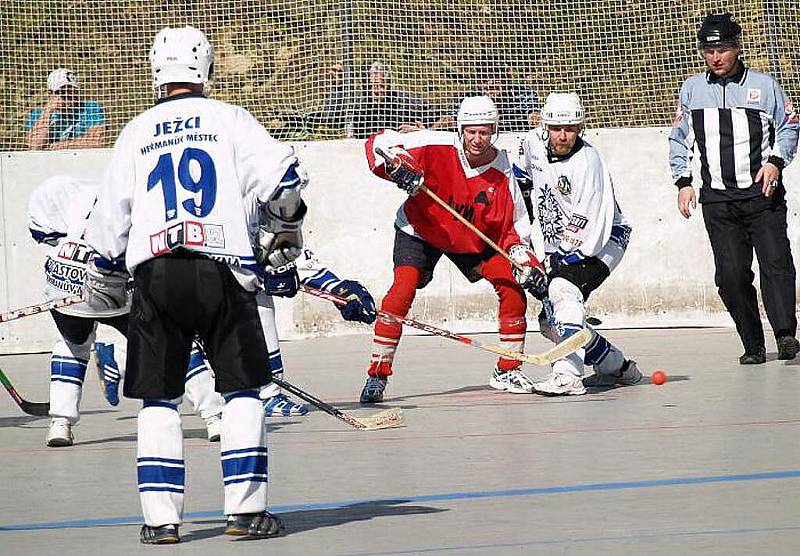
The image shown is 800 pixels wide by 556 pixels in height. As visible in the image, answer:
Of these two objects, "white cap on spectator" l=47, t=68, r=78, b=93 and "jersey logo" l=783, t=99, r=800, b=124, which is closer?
"jersey logo" l=783, t=99, r=800, b=124

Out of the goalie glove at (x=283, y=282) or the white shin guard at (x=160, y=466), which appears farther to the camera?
the goalie glove at (x=283, y=282)

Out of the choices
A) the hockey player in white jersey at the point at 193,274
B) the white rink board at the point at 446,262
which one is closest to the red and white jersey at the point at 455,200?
the white rink board at the point at 446,262

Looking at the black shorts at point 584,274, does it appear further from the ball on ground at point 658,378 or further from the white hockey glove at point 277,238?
the white hockey glove at point 277,238

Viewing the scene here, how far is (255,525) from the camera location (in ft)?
16.9

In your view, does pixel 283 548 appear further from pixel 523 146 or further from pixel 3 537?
pixel 523 146

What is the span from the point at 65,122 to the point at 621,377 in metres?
5.47

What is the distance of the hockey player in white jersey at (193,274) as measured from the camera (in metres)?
5.16

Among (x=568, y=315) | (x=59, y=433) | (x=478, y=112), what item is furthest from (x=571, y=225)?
(x=59, y=433)

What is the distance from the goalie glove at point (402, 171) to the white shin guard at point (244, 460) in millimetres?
3641

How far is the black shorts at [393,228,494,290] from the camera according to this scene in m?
9.05

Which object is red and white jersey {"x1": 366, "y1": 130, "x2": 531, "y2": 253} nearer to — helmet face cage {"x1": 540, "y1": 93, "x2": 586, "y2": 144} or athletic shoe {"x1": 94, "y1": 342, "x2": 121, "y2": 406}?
helmet face cage {"x1": 540, "y1": 93, "x2": 586, "y2": 144}

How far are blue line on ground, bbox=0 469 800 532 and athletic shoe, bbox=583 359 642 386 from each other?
3.14 metres

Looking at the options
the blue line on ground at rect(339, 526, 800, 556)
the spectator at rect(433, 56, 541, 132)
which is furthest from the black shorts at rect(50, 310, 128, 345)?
the spectator at rect(433, 56, 541, 132)

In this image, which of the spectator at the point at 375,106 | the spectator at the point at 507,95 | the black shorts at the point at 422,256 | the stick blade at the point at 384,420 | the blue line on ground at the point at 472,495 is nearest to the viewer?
the blue line on ground at the point at 472,495
